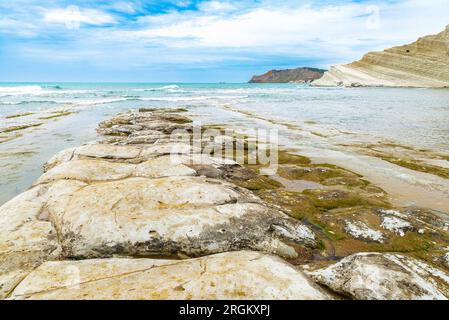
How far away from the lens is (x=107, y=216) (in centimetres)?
527

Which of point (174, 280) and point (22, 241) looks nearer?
point (174, 280)

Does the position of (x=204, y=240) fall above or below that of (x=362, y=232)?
above

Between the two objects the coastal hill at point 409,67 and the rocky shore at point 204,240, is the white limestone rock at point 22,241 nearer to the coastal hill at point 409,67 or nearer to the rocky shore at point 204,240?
the rocky shore at point 204,240

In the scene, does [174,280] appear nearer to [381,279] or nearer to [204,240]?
[204,240]

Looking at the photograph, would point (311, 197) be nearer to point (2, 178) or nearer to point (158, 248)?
point (158, 248)

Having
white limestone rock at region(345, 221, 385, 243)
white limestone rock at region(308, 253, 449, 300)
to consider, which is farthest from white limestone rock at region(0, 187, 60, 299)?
white limestone rock at region(345, 221, 385, 243)

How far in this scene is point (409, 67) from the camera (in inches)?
3853

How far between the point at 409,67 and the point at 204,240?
373 ft

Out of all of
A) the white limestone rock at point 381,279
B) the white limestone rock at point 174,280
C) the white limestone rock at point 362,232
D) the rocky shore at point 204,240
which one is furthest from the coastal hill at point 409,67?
the white limestone rock at point 174,280

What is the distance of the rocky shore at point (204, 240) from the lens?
12.0 feet

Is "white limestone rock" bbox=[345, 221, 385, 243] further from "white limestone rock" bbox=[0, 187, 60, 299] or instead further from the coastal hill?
the coastal hill

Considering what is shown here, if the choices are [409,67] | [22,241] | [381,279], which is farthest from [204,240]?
[409,67]

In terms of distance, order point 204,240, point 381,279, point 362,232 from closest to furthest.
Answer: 1. point 381,279
2. point 204,240
3. point 362,232
